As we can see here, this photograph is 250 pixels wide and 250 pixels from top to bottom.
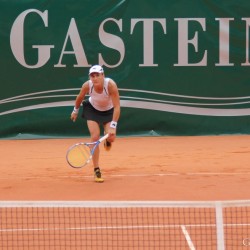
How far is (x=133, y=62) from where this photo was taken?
1449 cm

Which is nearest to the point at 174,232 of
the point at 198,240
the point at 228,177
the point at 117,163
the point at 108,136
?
the point at 198,240

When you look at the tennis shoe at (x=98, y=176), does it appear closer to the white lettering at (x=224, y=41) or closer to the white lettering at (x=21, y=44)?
the white lettering at (x=21, y=44)

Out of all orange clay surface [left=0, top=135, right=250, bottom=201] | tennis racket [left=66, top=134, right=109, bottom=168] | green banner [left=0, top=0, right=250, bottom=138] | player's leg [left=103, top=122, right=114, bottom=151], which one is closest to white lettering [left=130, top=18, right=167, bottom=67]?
green banner [left=0, top=0, right=250, bottom=138]

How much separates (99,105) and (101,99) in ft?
0.31

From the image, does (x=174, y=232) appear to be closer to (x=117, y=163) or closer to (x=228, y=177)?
(x=228, y=177)

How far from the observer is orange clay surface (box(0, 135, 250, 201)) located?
9.26 meters

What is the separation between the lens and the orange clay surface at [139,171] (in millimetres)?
9258

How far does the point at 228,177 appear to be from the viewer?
1035 centimetres

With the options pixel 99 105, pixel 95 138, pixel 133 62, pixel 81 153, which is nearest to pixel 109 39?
pixel 133 62

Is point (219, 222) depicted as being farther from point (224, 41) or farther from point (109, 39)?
point (224, 41)

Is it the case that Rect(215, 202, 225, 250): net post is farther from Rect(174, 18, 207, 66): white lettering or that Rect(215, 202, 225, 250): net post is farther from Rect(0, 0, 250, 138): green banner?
Rect(174, 18, 207, 66): white lettering

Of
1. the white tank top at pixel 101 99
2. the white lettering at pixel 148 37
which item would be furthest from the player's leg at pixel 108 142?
the white lettering at pixel 148 37

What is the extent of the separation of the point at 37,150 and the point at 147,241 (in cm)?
667

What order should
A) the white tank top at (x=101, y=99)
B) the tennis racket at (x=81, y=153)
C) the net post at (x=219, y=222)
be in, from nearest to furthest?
1. the net post at (x=219, y=222)
2. the tennis racket at (x=81, y=153)
3. the white tank top at (x=101, y=99)
